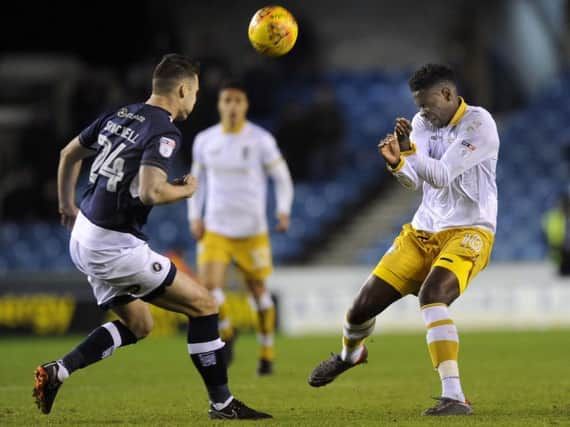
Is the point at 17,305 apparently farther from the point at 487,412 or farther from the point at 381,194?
the point at 487,412

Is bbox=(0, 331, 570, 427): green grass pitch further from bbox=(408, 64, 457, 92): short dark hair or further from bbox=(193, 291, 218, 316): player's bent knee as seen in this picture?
bbox=(408, 64, 457, 92): short dark hair

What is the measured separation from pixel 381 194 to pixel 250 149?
11.6 m

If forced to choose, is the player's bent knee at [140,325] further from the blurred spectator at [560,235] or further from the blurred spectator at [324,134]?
the blurred spectator at [324,134]

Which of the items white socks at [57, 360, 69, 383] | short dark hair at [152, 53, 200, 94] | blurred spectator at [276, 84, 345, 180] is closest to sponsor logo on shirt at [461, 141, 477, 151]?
short dark hair at [152, 53, 200, 94]

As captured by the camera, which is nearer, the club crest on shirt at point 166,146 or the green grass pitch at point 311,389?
the club crest on shirt at point 166,146

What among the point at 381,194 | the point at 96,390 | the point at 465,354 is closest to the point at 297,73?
the point at 381,194

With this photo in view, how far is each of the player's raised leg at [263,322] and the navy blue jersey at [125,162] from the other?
3994 millimetres

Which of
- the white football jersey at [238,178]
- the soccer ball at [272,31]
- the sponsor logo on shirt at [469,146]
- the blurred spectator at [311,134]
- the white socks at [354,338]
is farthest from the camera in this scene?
the blurred spectator at [311,134]

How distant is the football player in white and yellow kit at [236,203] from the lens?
1140 cm

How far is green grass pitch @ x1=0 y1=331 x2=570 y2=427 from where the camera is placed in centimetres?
723

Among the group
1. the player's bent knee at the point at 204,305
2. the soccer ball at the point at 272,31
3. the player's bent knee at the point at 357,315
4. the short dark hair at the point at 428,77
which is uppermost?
the soccer ball at the point at 272,31

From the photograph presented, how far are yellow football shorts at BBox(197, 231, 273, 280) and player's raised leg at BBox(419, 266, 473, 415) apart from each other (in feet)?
13.4

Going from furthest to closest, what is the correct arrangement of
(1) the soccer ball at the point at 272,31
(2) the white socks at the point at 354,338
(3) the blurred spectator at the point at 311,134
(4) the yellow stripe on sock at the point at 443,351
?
(3) the blurred spectator at the point at 311,134 < (2) the white socks at the point at 354,338 < (1) the soccer ball at the point at 272,31 < (4) the yellow stripe on sock at the point at 443,351

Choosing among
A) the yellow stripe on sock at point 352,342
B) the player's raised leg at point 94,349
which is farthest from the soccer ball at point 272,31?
the yellow stripe on sock at point 352,342
